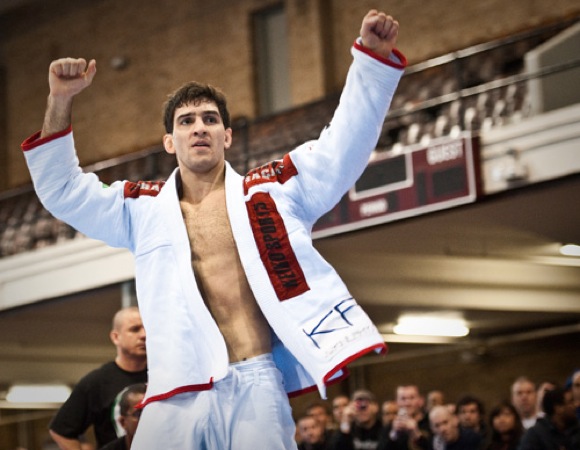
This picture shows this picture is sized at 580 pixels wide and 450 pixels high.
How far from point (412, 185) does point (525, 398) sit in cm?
210

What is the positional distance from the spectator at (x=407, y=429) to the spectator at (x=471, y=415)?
0.29 metres

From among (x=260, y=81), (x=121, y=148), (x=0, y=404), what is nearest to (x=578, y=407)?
(x=260, y=81)

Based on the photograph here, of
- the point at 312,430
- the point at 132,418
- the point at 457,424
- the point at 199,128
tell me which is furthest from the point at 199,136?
the point at 312,430

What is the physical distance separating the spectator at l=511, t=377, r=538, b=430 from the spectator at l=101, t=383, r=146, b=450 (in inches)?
168

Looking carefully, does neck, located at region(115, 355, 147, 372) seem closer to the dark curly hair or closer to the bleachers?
the dark curly hair

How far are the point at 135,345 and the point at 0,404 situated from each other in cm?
1599

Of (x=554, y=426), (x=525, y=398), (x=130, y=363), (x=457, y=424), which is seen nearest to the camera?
(x=130, y=363)

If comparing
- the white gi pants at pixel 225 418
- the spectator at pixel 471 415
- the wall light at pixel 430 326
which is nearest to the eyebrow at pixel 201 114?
the white gi pants at pixel 225 418

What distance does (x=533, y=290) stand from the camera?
13.7 metres

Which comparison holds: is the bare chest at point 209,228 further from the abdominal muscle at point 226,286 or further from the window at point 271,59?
the window at point 271,59

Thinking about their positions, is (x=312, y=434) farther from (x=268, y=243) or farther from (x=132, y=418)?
(x=268, y=243)

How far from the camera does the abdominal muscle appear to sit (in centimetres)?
334

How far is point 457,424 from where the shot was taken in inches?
329

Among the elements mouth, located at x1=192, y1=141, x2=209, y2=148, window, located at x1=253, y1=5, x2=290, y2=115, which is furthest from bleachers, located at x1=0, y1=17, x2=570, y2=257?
mouth, located at x1=192, y1=141, x2=209, y2=148
